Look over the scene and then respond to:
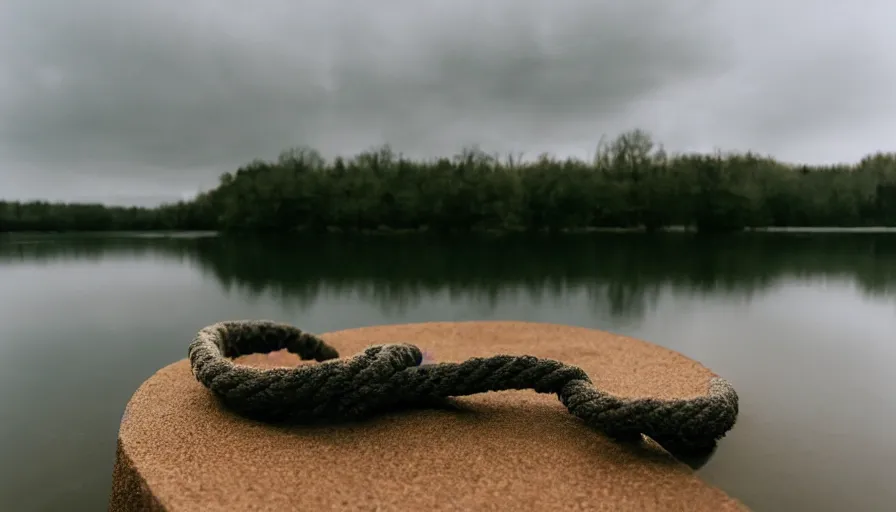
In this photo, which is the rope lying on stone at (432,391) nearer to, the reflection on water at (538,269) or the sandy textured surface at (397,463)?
the sandy textured surface at (397,463)

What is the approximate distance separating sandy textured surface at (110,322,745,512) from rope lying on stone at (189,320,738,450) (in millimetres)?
138

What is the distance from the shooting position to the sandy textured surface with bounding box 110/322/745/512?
285 cm

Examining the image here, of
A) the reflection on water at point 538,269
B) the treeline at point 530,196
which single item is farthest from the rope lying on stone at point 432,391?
the treeline at point 530,196

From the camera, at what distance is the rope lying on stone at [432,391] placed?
3473 millimetres

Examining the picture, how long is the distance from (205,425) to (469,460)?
1.99m

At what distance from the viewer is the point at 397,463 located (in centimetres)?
322

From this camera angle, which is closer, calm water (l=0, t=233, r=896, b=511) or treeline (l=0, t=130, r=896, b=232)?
calm water (l=0, t=233, r=896, b=511)

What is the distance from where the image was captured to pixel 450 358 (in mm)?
6629

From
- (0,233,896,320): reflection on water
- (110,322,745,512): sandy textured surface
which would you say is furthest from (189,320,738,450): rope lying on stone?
(0,233,896,320): reflection on water

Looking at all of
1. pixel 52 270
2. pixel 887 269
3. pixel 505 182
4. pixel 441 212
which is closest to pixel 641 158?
pixel 505 182

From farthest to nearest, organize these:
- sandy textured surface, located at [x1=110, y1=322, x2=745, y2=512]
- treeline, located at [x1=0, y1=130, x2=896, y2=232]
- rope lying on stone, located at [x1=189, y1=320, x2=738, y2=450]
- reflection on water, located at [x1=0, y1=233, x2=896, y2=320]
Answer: treeline, located at [x1=0, y1=130, x2=896, y2=232] → reflection on water, located at [x1=0, y1=233, x2=896, y2=320] → rope lying on stone, located at [x1=189, y1=320, x2=738, y2=450] → sandy textured surface, located at [x1=110, y1=322, x2=745, y2=512]

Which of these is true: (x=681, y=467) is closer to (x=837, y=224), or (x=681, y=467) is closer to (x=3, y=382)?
(x=3, y=382)

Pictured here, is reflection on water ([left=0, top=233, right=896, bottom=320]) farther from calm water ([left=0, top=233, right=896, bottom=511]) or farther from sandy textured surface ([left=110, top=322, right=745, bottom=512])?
sandy textured surface ([left=110, top=322, right=745, bottom=512])

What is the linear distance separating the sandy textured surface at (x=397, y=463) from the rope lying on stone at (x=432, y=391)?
0.45ft
